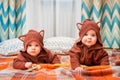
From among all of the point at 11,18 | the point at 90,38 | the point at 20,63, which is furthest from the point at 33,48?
the point at 11,18

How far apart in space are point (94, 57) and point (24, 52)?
1.61 feet

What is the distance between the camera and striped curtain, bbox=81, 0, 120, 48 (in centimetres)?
268

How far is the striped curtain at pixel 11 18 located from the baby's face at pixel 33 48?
1120mm

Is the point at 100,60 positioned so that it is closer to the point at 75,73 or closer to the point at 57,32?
the point at 75,73

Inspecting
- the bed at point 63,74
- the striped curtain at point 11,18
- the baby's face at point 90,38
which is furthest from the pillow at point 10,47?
the baby's face at point 90,38

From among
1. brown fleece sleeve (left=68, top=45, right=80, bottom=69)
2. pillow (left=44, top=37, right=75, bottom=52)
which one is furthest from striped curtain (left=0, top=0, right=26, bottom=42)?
brown fleece sleeve (left=68, top=45, right=80, bottom=69)

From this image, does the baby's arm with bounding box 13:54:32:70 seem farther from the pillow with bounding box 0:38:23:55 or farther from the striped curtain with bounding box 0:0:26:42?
the striped curtain with bounding box 0:0:26:42

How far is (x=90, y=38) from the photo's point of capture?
169cm

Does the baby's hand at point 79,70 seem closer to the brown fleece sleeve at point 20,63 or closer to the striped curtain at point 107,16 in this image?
the brown fleece sleeve at point 20,63

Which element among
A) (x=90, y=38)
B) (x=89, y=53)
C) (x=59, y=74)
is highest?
(x=90, y=38)

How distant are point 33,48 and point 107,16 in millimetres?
1342

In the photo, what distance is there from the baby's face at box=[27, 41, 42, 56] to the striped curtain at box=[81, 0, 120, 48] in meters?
1.17

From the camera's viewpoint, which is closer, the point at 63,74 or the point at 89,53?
the point at 63,74

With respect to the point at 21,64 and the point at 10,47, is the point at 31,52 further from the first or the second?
the point at 10,47
